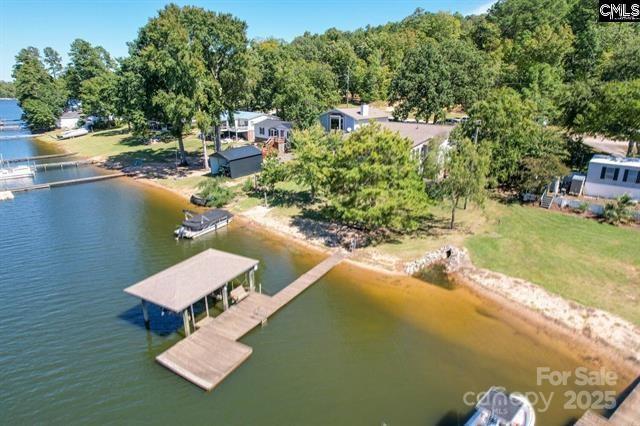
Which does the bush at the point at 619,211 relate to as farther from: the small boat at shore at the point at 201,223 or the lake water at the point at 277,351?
the small boat at shore at the point at 201,223

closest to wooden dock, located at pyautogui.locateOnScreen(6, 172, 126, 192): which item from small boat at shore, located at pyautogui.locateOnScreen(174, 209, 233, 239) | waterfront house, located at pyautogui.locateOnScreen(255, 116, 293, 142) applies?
waterfront house, located at pyautogui.locateOnScreen(255, 116, 293, 142)

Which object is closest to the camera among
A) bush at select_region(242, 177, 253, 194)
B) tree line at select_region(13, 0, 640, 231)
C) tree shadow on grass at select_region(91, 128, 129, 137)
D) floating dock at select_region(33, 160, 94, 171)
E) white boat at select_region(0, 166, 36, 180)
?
tree line at select_region(13, 0, 640, 231)

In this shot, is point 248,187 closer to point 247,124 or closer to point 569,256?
point 247,124

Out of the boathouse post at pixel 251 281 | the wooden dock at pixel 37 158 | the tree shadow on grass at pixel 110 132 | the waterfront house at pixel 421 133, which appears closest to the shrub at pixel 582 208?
the waterfront house at pixel 421 133

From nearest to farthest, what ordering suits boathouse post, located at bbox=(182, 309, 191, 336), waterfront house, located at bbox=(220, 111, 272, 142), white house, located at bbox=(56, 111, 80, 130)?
boathouse post, located at bbox=(182, 309, 191, 336)
waterfront house, located at bbox=(220, 111, 272, 142)
white house, located at bbox=(56, 111, 80, 130)

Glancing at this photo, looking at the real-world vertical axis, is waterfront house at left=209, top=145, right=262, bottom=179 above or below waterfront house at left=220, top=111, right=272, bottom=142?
below

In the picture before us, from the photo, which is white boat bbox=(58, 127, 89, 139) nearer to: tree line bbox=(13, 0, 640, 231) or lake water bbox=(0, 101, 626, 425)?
tree line bbox=(13, 0, 640, 231)
